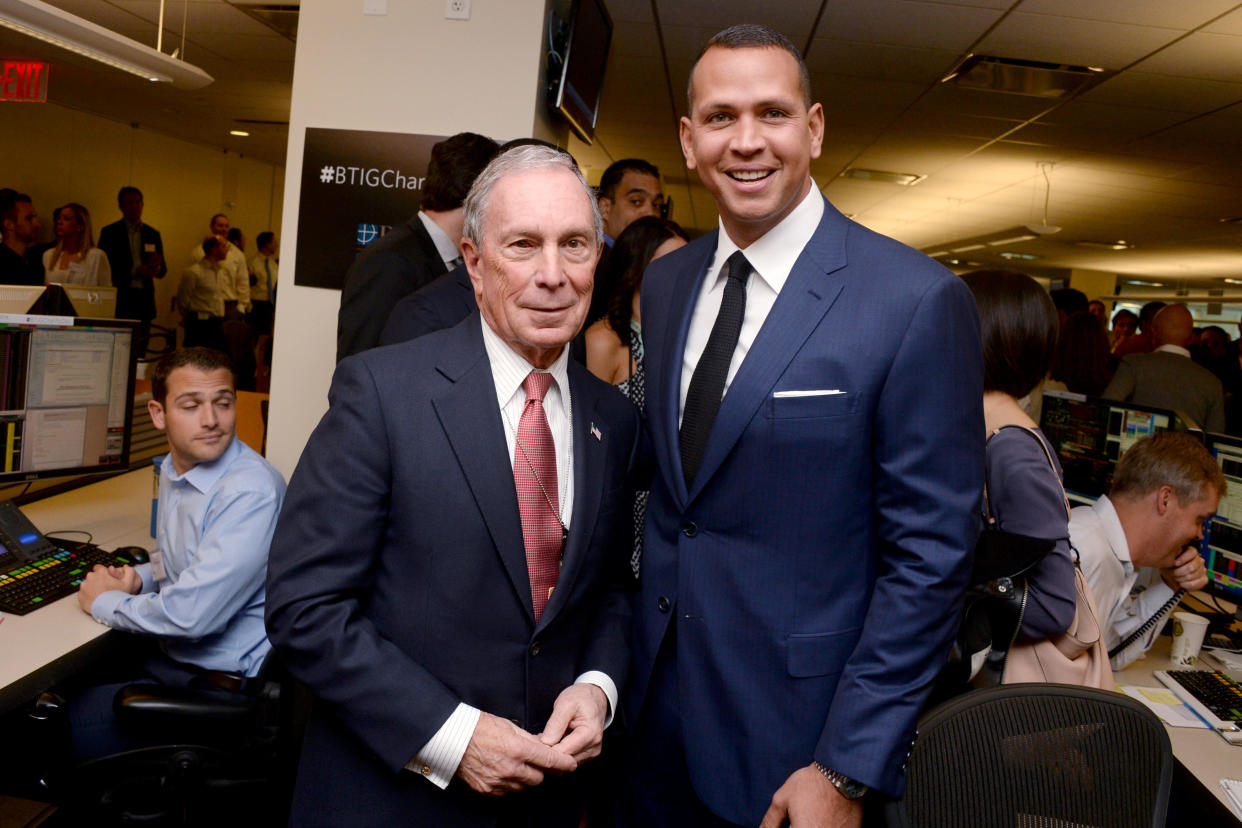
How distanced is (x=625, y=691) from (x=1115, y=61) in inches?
188

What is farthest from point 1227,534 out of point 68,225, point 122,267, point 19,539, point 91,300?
point 122,267

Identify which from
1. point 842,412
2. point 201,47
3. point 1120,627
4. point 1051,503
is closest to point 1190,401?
point 1120,627

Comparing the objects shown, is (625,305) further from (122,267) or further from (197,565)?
(122,267)

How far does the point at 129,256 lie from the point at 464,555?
8.53m

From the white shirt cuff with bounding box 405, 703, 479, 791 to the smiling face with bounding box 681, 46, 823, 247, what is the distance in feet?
2.72

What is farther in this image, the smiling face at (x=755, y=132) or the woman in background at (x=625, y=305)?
the woman in background at (x=625, y=305)

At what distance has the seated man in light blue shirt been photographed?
1.93 m

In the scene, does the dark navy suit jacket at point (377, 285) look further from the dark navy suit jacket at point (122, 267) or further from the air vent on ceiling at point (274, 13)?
the dark navy suit jacket at point (122, 267)

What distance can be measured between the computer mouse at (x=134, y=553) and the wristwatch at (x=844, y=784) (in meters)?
1.94

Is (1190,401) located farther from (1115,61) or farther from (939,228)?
(939,228)

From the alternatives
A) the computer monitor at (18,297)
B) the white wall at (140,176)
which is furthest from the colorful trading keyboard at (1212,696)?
the white wall at (140,176)

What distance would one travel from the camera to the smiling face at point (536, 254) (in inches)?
48.4

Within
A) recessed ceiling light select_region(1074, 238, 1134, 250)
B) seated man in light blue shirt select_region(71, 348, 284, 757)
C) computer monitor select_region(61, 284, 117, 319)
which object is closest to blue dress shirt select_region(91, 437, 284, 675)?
seated man in light blue shirt select_region(71, 348, 284, 757)

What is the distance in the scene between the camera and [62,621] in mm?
1963
